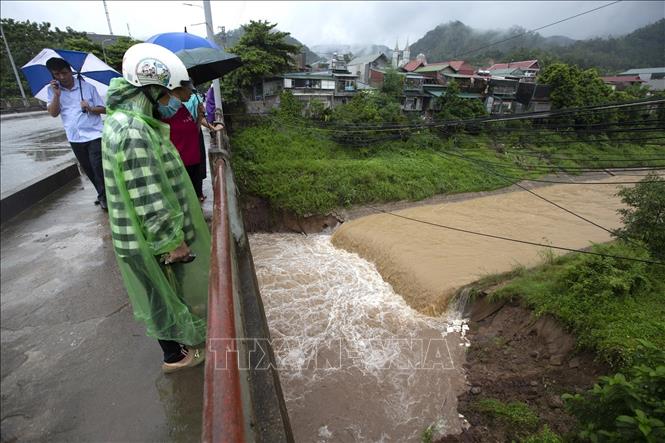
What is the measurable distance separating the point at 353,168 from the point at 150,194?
13.3 metres

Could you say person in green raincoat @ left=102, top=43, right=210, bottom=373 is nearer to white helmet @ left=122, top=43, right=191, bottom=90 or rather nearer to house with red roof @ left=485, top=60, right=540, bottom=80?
white helmet @ left=122, top=43, right=191, bottom=90

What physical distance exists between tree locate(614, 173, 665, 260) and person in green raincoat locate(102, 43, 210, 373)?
334 inches

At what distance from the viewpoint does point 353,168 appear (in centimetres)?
1467

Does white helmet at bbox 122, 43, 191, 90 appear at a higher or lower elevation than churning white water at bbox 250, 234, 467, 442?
higher

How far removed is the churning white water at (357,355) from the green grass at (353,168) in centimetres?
376

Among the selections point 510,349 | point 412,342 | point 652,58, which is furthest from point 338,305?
point 652,58

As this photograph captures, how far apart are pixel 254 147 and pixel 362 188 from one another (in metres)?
5.79

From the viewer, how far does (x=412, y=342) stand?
24.0 feet

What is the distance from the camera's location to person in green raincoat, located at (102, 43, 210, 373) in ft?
5.55

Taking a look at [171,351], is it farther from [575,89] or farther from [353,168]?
[575,89]

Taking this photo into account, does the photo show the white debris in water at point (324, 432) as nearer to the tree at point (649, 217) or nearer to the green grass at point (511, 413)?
the green grass at point (511, 413)

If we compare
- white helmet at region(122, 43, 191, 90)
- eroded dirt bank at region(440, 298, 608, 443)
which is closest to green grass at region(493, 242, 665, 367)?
eroded dirt bank at region(440, 298, 608, 443)

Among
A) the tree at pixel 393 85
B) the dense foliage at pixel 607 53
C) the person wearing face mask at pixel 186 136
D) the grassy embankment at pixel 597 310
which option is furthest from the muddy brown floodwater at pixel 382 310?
the dense foliage at pixel 607 53

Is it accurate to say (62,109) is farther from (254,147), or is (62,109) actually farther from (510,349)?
(254,147)
